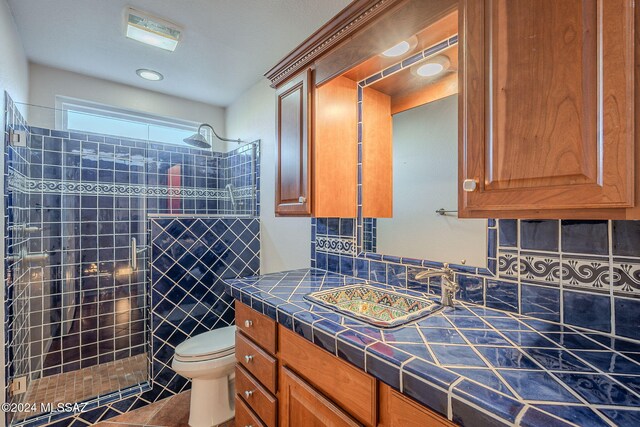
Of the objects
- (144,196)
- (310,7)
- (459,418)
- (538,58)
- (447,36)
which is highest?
(310,7)

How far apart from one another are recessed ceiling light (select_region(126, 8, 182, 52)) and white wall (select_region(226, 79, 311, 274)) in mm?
763

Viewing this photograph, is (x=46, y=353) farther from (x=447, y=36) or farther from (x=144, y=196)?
(x=447, y=36)

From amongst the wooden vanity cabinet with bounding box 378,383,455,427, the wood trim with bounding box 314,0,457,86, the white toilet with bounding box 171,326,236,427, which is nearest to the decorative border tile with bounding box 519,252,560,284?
Answer: the wooden vanity cabinet with bounding box 378,383,455,427

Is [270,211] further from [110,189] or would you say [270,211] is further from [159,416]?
[159,416]

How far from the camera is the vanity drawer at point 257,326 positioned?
1255 millimetres

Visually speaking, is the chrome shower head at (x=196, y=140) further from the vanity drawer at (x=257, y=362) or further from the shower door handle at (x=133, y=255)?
the vanity drawer at (x=257, y=362)

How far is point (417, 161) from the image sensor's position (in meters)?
1.46

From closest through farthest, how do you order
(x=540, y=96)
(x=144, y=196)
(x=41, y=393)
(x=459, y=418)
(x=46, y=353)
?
(x=459, y=418) < (x=540, y=96) < (x=41, y=393) < (x=46, y=353) < (x=144, y=196)

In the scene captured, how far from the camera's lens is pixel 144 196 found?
8.69 ft

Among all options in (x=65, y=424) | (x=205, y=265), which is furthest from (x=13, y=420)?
(x=205, y=265)

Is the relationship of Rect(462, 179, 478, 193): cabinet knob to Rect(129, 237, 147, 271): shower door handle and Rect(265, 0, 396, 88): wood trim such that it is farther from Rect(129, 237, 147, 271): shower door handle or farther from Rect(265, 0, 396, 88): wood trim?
Rect(129, 237, 147, 271): shower door handle

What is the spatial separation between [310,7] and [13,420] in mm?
2918

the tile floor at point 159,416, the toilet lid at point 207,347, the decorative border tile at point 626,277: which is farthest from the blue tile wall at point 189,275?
the decorative border tile at point 626,277

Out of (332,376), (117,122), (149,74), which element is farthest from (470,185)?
(117,122)
